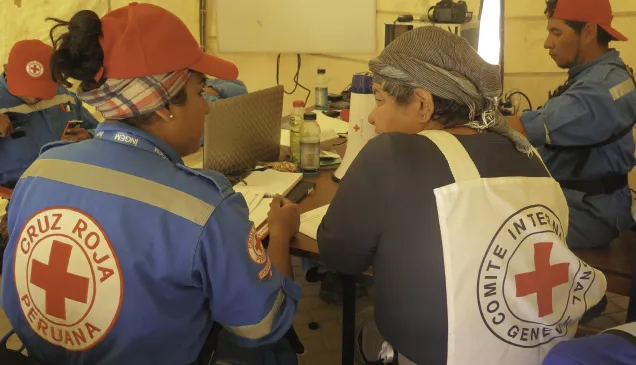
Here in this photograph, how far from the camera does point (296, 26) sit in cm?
365

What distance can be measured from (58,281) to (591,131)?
Result: 1566 millimetres

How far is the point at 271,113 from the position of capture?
1.89 m

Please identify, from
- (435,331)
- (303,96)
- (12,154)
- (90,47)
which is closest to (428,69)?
(435,331)

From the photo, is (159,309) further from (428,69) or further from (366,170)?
(428,69)

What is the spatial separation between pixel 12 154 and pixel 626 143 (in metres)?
2.44

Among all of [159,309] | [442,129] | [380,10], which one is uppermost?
[380,10]

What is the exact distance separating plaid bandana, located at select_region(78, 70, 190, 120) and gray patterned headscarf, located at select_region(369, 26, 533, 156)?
1.49ft

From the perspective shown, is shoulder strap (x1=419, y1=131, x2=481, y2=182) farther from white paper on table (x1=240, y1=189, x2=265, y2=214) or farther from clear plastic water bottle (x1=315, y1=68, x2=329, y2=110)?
clear plastic water bottle (x1=315, y1=68, x2=329, y2=110)

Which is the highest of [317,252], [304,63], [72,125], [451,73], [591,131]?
[451,73]

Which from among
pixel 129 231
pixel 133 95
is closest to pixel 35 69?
pixel 133 95

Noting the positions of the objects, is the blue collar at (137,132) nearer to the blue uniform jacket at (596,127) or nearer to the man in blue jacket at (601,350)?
the man in blue jacket at (601,350)

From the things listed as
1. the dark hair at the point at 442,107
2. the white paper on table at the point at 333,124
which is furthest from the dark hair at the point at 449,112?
the white paper on table at the point at 333,124

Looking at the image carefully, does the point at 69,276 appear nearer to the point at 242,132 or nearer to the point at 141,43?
the point at 141,43

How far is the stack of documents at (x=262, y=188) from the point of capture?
1.48 m
